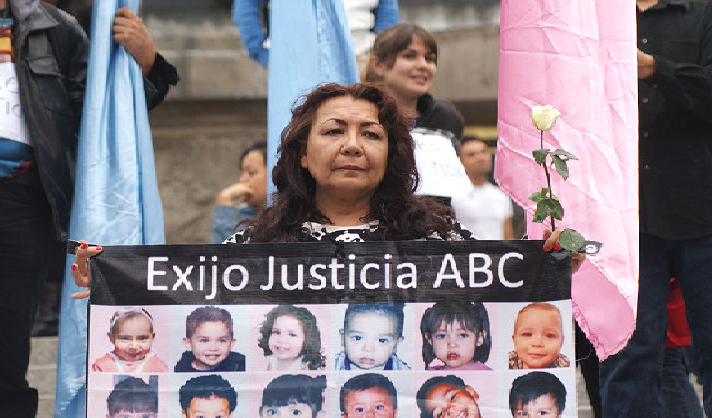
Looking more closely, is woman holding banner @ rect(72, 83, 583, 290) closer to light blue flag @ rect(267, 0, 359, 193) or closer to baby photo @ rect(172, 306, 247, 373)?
baby photo @ rect(172, 306, 247, 373)

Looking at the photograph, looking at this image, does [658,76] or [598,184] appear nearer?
[598,184]

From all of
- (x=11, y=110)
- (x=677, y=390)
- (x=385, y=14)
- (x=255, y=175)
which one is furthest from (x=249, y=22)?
(x=677, y=390)

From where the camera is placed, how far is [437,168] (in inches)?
176

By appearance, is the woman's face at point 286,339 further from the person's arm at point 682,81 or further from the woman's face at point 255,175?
the woman's face at point 255,175

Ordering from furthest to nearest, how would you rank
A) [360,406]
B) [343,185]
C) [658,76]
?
[658,76], [343,185], [360,406]

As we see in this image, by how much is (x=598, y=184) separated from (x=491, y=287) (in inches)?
28.9

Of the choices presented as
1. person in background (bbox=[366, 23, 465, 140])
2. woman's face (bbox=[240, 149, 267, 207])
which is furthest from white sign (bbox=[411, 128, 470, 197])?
woman's face (bbox=[240, 149, 267, 207])

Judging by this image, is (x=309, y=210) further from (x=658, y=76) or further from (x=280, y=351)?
(x=658, y=76)

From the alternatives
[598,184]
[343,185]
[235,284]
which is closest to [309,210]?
[343,185]

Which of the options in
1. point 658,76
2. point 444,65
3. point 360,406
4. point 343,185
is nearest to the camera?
point 360,406

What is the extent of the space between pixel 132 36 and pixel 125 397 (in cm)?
178

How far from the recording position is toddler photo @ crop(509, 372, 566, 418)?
2.82 metres

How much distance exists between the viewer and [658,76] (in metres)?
4.03

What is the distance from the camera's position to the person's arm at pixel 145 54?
4254 millimetres
